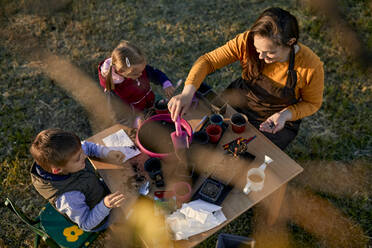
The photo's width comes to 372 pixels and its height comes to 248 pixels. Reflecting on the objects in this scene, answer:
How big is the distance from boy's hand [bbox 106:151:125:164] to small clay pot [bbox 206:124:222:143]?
2.26ft

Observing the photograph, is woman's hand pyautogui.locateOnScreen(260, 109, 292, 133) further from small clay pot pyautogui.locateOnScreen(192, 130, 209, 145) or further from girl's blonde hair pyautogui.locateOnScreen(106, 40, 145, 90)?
girl's blonde hair pyautogui.locateOnScreen(106, 40, 145, 90)

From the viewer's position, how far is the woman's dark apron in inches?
98.7

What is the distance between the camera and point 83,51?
16.1 ft

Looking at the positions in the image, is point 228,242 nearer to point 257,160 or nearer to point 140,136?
point 257,160

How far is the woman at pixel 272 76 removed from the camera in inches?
84.8

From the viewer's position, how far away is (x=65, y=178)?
205 centimetres

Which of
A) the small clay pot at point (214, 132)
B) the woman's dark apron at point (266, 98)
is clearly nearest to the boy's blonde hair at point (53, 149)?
the small clay pot at point (214, 132)

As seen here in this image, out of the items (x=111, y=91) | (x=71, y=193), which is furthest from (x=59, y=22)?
(x=71, y=193)

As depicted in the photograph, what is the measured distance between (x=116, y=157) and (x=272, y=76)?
1.46m

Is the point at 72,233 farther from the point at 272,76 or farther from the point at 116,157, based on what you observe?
the point at 272,76

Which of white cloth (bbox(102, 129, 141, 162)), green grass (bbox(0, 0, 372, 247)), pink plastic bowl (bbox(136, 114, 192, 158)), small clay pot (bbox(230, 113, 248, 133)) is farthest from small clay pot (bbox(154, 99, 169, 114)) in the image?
green grass (bbox(0, 0, 372, 247))

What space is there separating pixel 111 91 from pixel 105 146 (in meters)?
0.72

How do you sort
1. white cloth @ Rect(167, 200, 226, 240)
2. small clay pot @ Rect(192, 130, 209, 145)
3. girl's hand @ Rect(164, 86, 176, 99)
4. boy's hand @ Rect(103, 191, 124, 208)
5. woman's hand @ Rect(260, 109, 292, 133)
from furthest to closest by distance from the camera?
girl's hand @ Rect(164, 86, 176, 99), woman's hand @ Rect(260, 109, 292, 133), small clay pot @ Rect(192, 130, 209, 145), boy's hand @ Rect(103, 191, 124, 208), white cloth @ Rect(167, 200, 226, 240)

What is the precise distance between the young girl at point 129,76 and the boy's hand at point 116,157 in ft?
2.53
